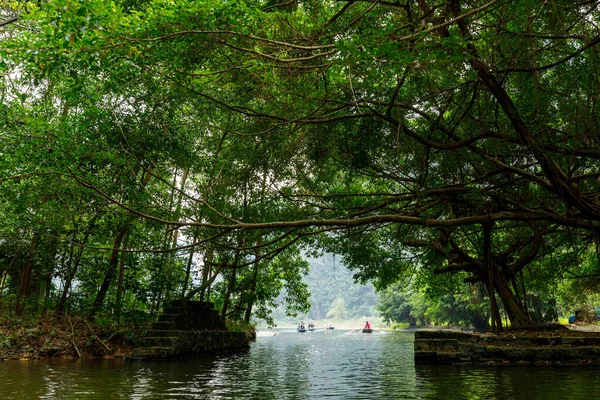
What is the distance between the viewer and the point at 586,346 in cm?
1330

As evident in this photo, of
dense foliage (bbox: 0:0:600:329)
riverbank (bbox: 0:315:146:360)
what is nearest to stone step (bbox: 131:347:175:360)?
riverbank (bbox: 0:315:146:360)

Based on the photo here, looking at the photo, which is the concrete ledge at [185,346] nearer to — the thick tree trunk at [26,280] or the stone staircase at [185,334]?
the stone staircase at [185,334]

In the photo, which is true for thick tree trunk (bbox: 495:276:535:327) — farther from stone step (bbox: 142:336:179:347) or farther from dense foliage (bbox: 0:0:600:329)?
stone step (bbox: 142:336:179:347)

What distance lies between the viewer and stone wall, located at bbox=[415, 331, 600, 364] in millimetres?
13141

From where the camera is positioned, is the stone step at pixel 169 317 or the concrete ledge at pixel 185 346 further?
the stone step at pixel 169 317

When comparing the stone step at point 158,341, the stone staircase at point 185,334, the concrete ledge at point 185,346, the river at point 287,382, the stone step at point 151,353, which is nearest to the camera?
the river at point 287,382

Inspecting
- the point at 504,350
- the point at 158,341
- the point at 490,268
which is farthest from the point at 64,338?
the point at 490,268

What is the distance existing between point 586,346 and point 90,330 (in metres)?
17.2

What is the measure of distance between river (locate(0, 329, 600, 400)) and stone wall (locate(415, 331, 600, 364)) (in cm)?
79

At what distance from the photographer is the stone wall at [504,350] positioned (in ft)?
43.1

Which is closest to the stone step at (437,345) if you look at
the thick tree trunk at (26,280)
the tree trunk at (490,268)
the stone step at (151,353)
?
the tree trunk at (490,268)

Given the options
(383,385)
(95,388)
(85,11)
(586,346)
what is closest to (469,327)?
(586,346)

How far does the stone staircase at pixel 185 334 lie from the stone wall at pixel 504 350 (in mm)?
8775

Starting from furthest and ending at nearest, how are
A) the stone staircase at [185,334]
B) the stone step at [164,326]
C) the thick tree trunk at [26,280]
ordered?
the thick tree trunk at [26,280]
the stone step at [164,326]
the stone staircase at [185,334]
